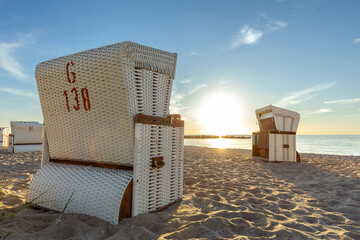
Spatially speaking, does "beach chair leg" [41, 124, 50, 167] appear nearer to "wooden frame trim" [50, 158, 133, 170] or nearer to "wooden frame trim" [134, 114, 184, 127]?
"wooden frame trim" [50, 158, 133, 170]

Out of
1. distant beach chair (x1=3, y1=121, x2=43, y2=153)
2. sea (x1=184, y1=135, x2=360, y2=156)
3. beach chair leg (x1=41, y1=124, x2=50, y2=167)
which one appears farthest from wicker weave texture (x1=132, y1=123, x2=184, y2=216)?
sea (x1=184, y1=135, x2=360, y2=156)

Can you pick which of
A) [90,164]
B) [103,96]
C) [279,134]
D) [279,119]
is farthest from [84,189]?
[279,119]

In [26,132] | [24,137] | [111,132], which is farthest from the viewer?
[26,132]

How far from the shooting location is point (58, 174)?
2.42m

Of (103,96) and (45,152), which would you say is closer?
(103,96)

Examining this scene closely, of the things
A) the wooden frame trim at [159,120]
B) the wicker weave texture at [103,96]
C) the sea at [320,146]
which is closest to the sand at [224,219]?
the wicker weave texture at [103,96]

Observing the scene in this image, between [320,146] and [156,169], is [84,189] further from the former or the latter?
[320,146]

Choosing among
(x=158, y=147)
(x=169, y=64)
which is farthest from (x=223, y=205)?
(x=169, y=64)

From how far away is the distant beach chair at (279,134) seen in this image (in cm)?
702

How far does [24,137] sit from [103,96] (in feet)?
32.2

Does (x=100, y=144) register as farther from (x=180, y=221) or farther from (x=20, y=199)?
(x=20, y=199)

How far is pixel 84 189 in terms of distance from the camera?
2.14 m

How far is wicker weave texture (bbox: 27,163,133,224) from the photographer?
6.50 feet

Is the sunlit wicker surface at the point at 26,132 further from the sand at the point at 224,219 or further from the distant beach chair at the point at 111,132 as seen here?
the distant beach chair at the point at 111,132
